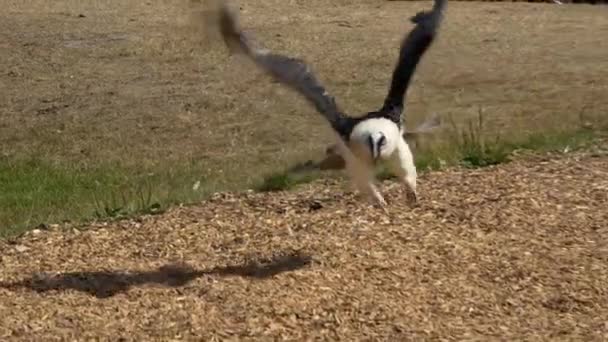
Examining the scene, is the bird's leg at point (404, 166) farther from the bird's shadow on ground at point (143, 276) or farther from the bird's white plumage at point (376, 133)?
the bird's shadow on ground at point (143, 276)

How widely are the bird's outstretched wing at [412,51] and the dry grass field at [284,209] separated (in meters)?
0.66

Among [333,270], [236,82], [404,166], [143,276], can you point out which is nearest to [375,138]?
[404,166]

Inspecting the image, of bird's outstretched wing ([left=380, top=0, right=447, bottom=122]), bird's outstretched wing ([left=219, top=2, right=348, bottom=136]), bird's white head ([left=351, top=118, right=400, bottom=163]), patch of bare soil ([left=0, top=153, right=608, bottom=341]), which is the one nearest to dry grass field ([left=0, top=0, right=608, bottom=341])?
patch of bare soil ([left=0, top=153, right=608, bottom=341])

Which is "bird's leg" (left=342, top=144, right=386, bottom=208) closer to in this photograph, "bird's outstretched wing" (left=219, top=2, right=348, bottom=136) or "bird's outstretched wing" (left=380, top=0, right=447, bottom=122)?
"bird's outstretched wing" (left=219, top=2, right=348, bottom=136)

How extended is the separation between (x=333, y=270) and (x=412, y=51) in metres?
1.66

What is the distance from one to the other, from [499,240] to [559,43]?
11231 millimetres

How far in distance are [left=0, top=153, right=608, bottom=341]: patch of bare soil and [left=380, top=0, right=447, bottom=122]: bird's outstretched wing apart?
2.16 ft

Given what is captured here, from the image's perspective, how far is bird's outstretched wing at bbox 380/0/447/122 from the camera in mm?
7691

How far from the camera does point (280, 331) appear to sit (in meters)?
5.93

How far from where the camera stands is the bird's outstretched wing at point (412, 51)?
25.2 ft

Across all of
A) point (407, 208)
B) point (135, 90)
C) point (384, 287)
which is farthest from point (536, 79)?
point (384, 287)

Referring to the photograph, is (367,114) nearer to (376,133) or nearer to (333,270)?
(376,133)

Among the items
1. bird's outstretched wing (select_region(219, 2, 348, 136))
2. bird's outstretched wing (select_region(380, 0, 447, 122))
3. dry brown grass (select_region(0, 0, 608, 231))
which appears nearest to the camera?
bird's outstretched wing (select_region(219, 2, 348, 136))

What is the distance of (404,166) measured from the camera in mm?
7359
